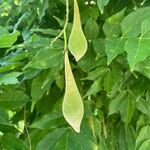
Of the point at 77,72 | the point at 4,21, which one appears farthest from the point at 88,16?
the point at 4,21

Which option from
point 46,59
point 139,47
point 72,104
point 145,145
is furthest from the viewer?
point 145,145

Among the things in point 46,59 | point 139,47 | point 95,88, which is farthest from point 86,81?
point 139,47

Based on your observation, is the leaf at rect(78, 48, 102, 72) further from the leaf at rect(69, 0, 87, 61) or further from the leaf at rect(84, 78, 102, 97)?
the leaf at rect(69, 0, 87, 61)

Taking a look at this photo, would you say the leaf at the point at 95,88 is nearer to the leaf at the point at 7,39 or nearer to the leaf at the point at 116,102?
the leaf at the point at 116,102

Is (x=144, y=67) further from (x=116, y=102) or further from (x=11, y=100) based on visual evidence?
(x=11, y=100)

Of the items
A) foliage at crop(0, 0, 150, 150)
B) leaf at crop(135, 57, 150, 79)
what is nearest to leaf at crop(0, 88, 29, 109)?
foliage at crop(0, 0, 150, 150)

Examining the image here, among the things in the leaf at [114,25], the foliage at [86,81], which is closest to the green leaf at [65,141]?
the foliage at [86,81]

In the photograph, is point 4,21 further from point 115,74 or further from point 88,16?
point 115,74
